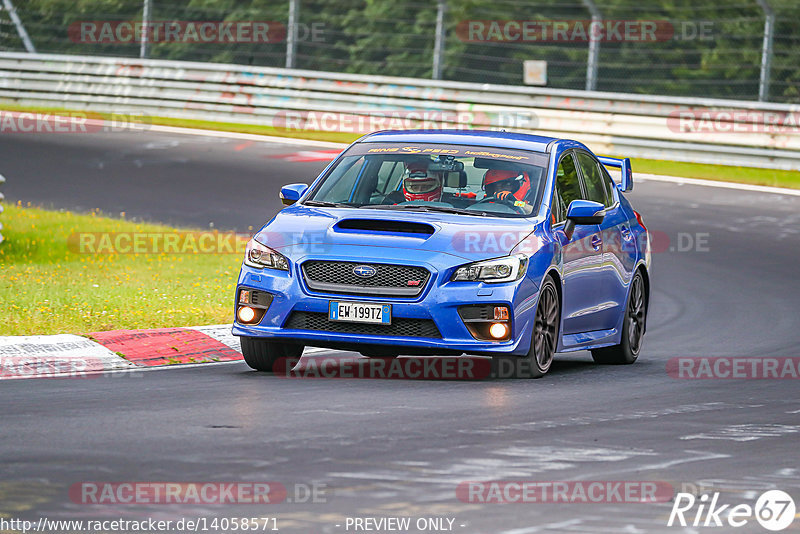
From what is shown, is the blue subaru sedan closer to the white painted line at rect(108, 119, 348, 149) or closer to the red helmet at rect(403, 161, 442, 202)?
the red helmet at rect(403, 161, 442, 202)

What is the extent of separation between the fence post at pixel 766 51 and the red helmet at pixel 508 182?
14637mm

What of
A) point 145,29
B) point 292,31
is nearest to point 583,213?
point 292,31

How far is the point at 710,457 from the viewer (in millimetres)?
8188

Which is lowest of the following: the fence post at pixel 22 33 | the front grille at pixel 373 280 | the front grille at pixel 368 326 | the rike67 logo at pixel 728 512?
the rike67 logo at pixel 728 512

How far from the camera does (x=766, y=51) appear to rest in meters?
25.4

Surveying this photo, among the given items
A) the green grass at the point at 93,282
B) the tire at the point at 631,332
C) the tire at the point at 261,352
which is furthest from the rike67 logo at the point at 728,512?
the green grass at the point at 93,282

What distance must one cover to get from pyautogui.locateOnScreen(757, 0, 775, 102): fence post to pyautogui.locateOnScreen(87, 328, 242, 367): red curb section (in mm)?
15091

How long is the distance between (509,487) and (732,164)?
19.2 m

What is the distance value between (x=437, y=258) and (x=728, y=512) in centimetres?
392

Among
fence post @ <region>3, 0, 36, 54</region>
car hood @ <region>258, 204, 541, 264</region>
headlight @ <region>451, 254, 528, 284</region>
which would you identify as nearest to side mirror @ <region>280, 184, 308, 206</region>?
car hood @ <region>258, 204, 541, 264</region>

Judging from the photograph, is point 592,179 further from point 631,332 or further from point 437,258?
point 437,258

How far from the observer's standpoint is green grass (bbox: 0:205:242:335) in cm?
1300

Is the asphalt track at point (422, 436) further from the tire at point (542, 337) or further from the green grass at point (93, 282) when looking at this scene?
the green grass at point (93, 282)

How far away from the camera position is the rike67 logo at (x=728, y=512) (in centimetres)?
669
